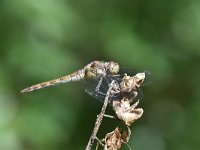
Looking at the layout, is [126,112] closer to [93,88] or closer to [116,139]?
[116,139]

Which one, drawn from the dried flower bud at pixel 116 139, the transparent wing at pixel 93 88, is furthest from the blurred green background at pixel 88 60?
the dried flower bud at pixel 116 139

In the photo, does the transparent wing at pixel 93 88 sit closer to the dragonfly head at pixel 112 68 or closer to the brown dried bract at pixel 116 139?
the dragonfly head at pixel 112 68

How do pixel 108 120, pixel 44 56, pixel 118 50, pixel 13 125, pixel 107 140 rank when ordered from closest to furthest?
pixel 107 140 → pixel 13 125 → pixel 44 56 → pixel 118 50 → pixel 108 120

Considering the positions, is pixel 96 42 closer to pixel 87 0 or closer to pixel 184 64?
pixel 87 0

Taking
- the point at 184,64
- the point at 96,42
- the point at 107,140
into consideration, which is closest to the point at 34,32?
the point at 96,42

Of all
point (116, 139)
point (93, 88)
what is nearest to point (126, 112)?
point (116, 139)

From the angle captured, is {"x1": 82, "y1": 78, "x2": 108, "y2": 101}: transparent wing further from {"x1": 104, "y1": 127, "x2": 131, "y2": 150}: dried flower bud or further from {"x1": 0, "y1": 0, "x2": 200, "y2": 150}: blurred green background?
{"x1": 0, "y1": 0, "x2": 200, "y2": 150}: blurred green background

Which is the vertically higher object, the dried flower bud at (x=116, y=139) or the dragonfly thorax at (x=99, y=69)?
the dried flower bud at (x=116, y=139)

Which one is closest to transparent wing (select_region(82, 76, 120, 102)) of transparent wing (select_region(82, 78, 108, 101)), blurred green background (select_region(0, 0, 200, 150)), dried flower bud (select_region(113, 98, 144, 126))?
transparent wing (select_region(82, 78, 108, 101))
